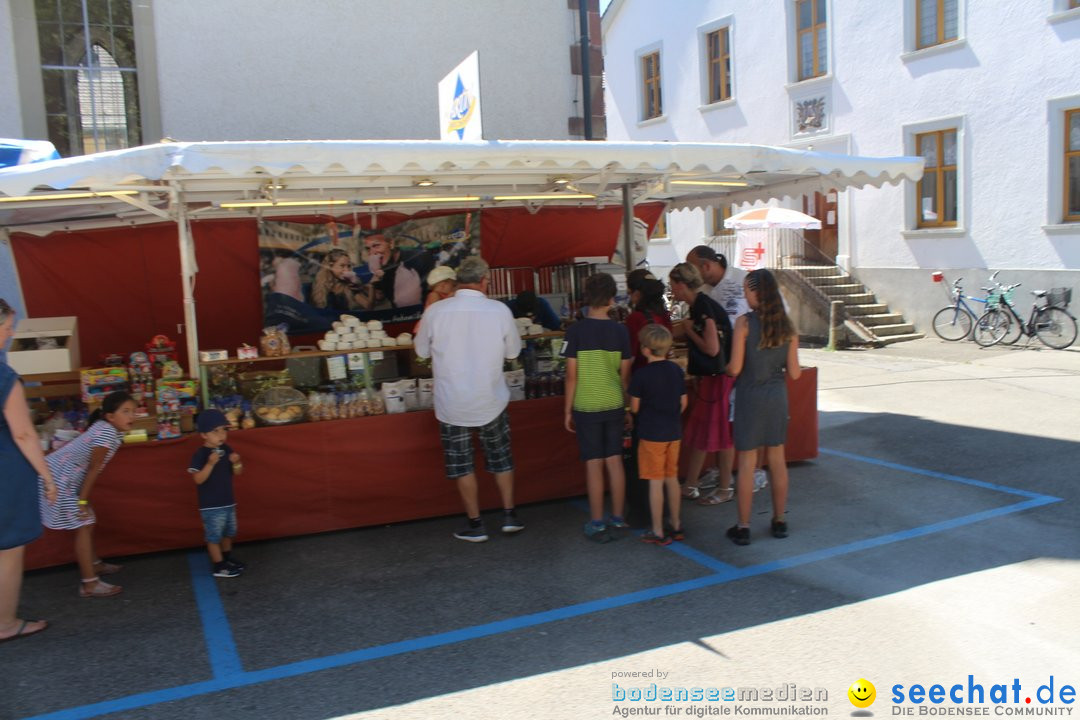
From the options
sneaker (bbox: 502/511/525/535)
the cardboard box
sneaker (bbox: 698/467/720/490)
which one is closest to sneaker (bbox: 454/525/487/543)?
sneaker (bbox: 502/511/525/535)

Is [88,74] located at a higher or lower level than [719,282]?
higher

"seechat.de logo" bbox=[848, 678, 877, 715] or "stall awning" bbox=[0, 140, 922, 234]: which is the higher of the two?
"stall awning" bbox=[0, 140, 922, 234]

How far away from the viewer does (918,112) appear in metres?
15.3

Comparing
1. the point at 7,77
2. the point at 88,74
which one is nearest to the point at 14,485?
the point at 7,77

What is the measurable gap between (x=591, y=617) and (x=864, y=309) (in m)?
13.1

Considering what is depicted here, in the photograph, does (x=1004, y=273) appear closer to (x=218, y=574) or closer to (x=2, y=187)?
(x=218, y=574)

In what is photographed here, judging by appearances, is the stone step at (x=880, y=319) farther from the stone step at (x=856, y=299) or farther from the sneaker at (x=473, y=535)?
the sneaker at (x=473, y=535)

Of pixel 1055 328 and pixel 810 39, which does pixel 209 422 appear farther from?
pixel 810 39

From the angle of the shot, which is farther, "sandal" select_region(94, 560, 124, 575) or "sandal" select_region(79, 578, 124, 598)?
"sandal" select_region(94, 560, 124, 575)

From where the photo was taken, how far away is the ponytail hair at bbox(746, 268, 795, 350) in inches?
201

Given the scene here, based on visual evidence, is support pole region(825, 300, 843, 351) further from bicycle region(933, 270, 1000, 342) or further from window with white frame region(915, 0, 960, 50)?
window with white frame region(915, 0, 960, 50)

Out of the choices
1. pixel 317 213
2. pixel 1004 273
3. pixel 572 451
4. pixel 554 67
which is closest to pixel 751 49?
pixel 1004 273

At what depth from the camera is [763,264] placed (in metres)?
18.4

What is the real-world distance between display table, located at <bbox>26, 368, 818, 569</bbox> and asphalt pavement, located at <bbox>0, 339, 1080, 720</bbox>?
15 centimetres
